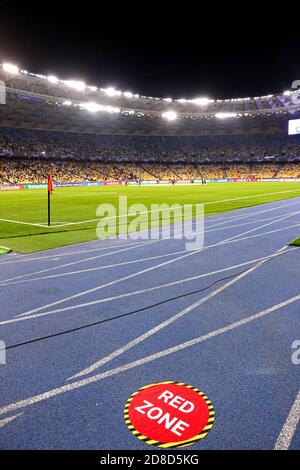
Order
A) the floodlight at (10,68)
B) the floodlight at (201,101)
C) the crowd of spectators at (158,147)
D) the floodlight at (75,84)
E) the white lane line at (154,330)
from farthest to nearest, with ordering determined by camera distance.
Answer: the floodlight at (201,101) → the crowd of spectators at (158,147) → the floodlight at (75,84) → the floodlight at (10,68) → the white lane line at (154,330)

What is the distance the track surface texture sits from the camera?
3645 mm

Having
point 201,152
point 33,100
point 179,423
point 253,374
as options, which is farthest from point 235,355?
point 201,152

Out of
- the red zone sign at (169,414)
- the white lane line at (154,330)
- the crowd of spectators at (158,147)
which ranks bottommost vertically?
the red zone sign at (169,414)

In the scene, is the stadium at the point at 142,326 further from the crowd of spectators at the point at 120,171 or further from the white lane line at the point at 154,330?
the crowd of spectators at the point at 120,171

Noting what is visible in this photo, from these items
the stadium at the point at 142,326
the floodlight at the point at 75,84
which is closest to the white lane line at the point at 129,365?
the stadium at the point at 142,326

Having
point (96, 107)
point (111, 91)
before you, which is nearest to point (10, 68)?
point (111, 91)

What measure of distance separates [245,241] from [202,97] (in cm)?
7636

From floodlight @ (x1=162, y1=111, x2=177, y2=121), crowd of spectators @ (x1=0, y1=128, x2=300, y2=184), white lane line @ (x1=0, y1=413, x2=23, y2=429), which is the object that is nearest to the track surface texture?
white lane line @ (x1=0, y1=413, x2=23, y2=429)

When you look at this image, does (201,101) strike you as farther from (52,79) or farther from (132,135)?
(52,79)

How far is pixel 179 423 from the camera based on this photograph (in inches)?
149

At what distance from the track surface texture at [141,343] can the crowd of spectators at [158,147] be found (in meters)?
74.5

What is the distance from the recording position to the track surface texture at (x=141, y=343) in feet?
12.0
